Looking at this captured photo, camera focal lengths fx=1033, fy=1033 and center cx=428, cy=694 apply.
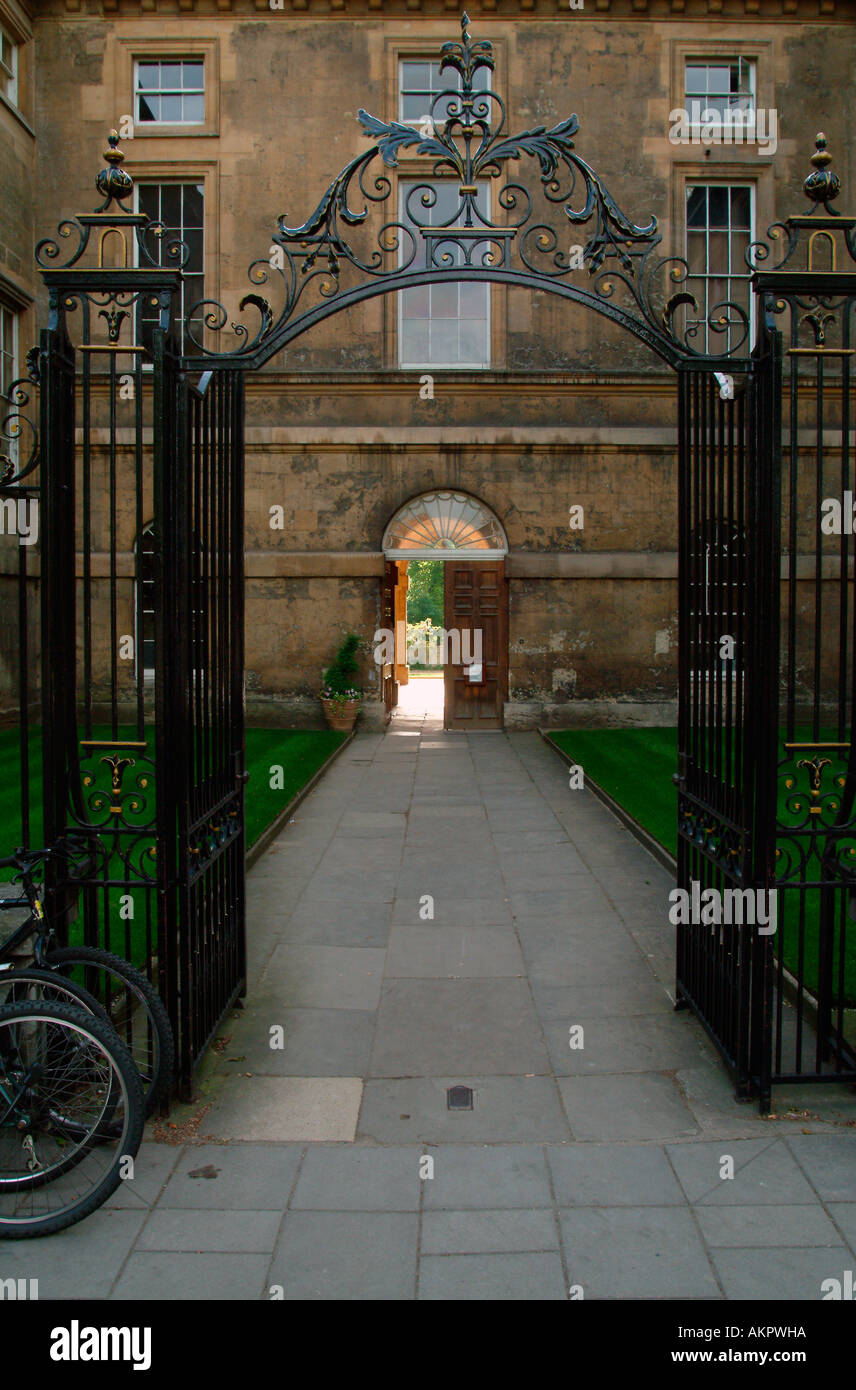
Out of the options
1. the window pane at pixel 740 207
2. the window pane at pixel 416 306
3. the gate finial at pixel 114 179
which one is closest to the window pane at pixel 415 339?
the window pane at pixel 416 306

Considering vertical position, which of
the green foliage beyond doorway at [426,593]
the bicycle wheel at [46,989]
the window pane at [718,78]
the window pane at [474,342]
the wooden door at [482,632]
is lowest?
the bicycle wheel at [46,989]

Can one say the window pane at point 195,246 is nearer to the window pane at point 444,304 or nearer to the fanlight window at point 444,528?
the window pane at point 444,304

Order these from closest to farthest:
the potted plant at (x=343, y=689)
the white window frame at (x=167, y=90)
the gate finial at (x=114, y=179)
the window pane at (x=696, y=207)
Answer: the gate finial at (x=114, y=179) → the potted plant at (x=343, y=689) → the white window frame at (x=167, y=90) → the window pane at (x=696, y=207)

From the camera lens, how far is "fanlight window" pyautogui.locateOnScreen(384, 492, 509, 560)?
17.5 meters

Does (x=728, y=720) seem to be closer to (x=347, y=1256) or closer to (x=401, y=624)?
(x=347, y=1256)

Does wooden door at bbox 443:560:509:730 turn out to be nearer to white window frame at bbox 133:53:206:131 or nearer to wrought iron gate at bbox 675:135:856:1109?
white window frame at bbox 133:53:206:131

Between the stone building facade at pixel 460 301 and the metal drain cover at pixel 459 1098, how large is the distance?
13.1 metres

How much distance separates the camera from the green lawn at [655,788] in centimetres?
593

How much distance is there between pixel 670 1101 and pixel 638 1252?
124cm

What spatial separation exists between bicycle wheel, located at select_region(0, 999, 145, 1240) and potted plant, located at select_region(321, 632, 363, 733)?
13013 millimetres

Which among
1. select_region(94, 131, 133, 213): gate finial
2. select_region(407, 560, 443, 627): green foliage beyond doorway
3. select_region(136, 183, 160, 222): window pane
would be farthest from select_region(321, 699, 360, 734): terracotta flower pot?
select_region(407, 560, 443, 627): green foliage beyond doorway

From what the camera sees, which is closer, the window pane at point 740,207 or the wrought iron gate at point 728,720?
the wrought iron gate at point 728,720

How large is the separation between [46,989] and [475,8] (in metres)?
18.4
